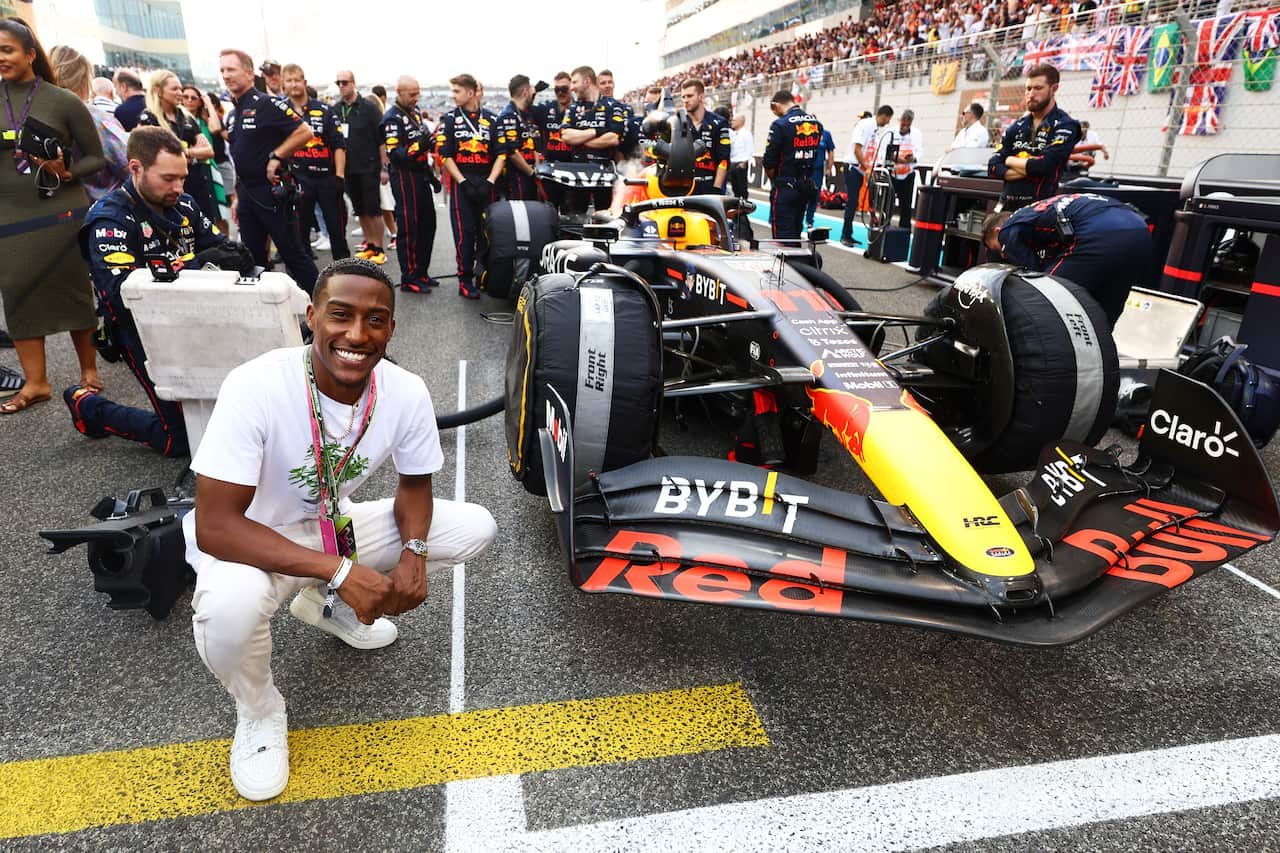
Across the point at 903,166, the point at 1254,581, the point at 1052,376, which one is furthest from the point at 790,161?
the point at 1254,581

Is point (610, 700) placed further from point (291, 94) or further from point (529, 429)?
point (291, 94)

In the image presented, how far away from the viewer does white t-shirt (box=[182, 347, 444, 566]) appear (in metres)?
1.66

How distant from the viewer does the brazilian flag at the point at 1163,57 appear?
8.71m

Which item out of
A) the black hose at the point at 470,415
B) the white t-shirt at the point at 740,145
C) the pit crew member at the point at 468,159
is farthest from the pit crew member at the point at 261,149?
the white t-shirt at the point at 740,145

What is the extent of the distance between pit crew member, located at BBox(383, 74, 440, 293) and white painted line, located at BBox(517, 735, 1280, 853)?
6163 mm

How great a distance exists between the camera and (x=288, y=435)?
1775mm

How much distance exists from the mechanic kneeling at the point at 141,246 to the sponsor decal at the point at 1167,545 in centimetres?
344

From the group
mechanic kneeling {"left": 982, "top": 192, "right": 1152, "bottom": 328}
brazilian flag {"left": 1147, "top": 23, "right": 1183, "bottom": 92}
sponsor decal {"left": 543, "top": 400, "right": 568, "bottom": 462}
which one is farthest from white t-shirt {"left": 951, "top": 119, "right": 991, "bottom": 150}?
sponsor decal {"left": 543, "top": 400, "right": 568, "bottom": 462}

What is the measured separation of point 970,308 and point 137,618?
331 cm

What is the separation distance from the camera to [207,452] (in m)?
1.65

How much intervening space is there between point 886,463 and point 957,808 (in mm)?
970

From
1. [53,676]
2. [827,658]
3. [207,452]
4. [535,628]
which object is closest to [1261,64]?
[827,658]

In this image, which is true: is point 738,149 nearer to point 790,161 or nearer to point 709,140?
point 709,140

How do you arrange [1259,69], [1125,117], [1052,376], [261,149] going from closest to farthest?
1. [1052,376]
2. [261,149]
3. [1259,69]
4. [1125,117]
